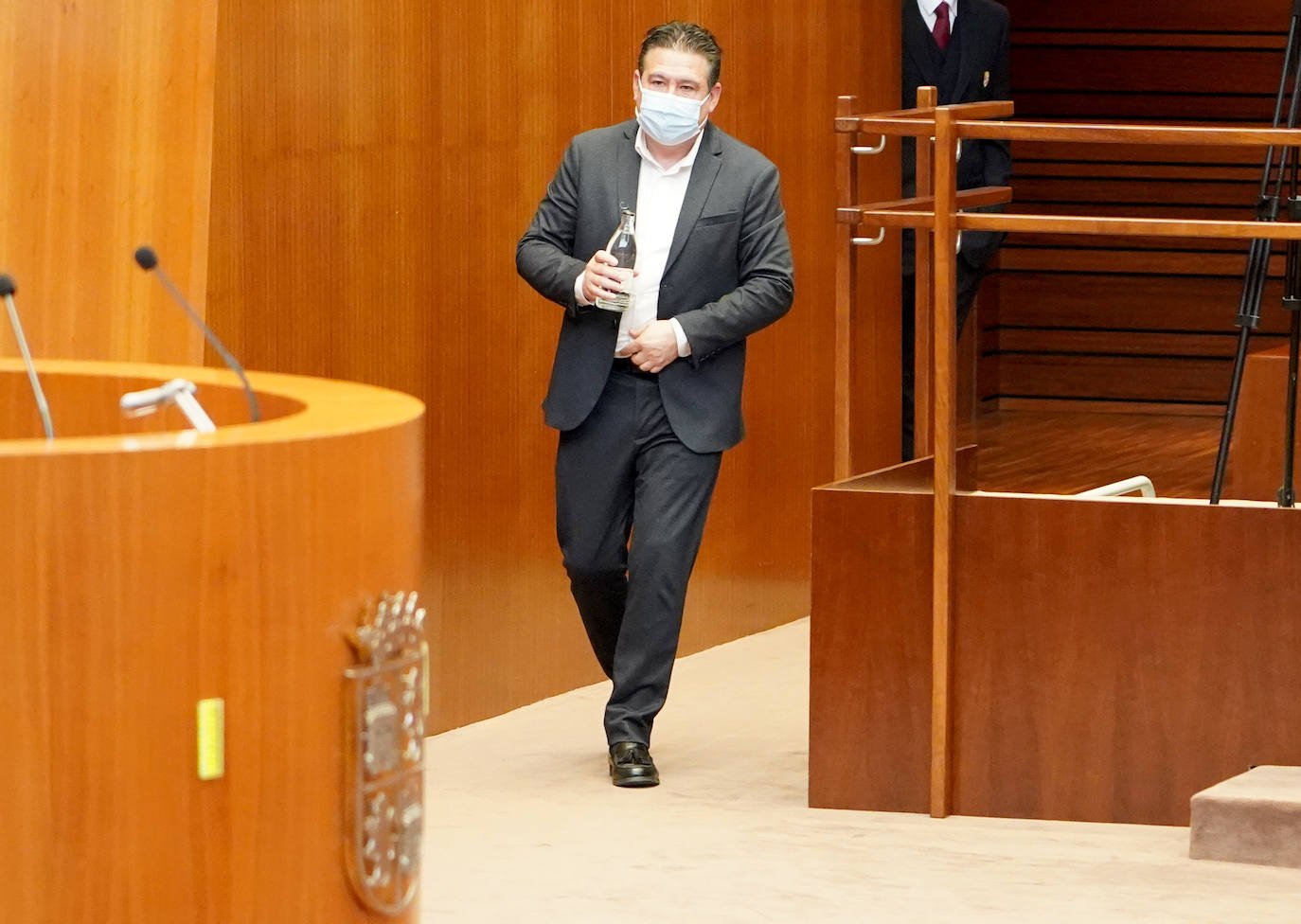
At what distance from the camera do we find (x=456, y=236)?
4887 mm

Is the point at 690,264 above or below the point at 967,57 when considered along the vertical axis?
below

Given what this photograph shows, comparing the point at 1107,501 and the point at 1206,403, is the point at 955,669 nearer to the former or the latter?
the point at 1107,501

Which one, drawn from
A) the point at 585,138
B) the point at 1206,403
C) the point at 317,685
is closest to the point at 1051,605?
the point at 585,138

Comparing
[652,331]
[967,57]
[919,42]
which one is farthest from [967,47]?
[652,331]

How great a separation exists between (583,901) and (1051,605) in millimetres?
1076

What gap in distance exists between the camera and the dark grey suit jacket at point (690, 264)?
14.5 ft

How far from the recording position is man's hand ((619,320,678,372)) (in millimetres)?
→ 4328

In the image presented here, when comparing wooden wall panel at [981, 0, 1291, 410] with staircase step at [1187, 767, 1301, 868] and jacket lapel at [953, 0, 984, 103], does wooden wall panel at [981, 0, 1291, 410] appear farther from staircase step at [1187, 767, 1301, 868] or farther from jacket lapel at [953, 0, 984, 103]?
staircase step at [1187, 767, 1301, 868]

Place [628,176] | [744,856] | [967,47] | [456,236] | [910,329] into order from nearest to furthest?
[744,856] → [628,176] → [456,236] → [910,329] → [967,47]

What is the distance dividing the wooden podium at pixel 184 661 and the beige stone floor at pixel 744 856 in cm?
141

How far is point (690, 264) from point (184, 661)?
253 centimetres

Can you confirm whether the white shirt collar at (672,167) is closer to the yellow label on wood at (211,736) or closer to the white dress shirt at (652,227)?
the white dress shirt at (652,227)

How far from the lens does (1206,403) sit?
9875mm

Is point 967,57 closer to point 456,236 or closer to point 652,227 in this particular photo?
point 456,236
